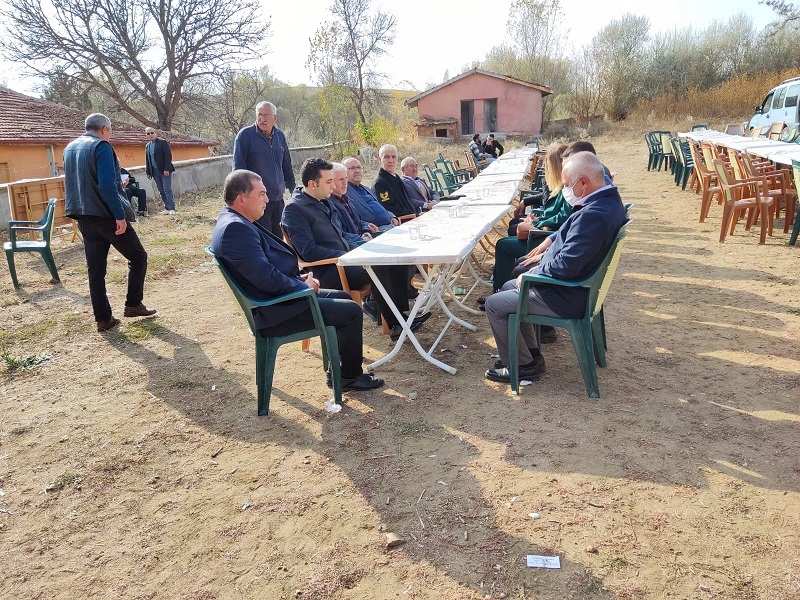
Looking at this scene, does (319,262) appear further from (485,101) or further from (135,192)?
(485,101)

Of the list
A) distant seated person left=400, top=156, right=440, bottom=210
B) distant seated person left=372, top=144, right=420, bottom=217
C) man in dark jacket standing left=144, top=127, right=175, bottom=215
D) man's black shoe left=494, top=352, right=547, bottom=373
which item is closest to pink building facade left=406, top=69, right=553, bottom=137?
man in dark jacket standing left=144, top=127, right=175, bottom=215

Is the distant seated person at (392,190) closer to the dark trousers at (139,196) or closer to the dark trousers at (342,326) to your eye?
the dark trousers at (342,326)

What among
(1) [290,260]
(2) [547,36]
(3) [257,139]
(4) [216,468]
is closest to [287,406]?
(4) [216,468]

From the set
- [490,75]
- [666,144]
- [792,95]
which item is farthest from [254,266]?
[490,75]

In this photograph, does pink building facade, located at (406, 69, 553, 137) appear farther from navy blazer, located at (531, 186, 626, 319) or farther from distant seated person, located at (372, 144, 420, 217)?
navy blazer, located at (531, 186, 626, 319)

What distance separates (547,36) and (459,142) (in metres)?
15.0

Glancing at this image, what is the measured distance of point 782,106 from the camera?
46.2ft

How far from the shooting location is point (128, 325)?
17.0 ft

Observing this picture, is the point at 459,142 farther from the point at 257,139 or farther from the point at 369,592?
the point at 369,592

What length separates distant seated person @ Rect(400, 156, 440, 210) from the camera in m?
6.83

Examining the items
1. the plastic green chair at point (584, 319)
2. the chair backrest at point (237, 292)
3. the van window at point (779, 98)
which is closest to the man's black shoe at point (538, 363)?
the plastic green chair at point (584, 319)

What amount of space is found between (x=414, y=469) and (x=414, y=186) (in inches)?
189

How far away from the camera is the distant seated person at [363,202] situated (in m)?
5.60

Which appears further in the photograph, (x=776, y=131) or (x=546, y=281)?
(x=776, y=131)
